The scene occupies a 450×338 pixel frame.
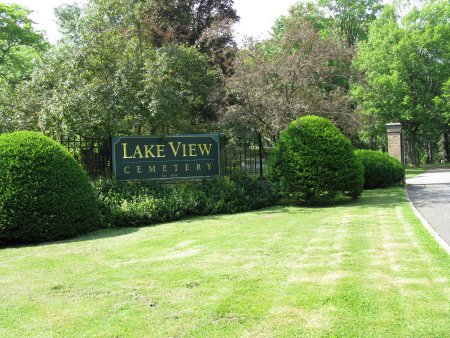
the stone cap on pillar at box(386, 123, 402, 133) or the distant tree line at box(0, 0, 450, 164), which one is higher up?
the distant tree line at box(0, 0, 450, 164)

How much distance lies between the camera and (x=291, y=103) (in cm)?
1462

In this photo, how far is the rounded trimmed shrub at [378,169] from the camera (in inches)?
678

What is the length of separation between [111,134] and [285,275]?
9591 millimetres

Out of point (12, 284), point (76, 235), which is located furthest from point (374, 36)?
point (12, 284)

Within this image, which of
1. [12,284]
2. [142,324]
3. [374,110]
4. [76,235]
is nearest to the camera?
[142,324]

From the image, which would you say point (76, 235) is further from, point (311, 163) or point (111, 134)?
point (311, 163)

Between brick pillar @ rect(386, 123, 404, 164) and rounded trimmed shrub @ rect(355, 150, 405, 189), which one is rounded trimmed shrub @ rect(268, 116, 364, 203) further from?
brick pillar @ rect(386, 123, 404, 164)

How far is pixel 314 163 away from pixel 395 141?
8.67m

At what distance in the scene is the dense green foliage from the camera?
10.7 meters

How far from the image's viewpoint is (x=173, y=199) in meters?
11.7

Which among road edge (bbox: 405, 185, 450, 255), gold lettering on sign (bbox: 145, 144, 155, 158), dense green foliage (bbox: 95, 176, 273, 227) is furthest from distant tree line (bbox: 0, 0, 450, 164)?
road edge (bbox: 405, 185, 450, 255)

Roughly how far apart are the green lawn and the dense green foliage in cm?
209

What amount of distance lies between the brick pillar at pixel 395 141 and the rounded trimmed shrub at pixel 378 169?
126 cm

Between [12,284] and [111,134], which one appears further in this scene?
[111,134]
